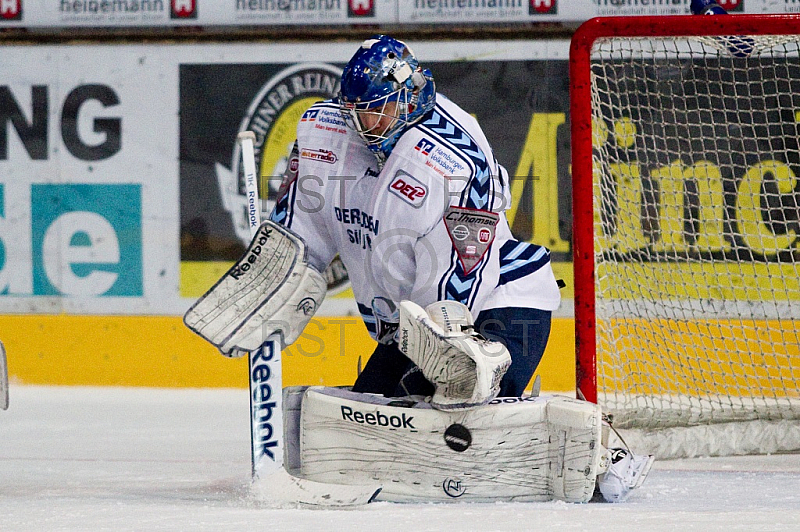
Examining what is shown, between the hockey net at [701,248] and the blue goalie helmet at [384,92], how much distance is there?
2.79 feet

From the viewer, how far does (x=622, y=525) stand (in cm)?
183

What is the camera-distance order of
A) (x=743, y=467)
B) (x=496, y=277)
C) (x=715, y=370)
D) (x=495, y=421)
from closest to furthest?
1. (x=495, y=421)
2. (x=496, y=277)
3. (x=743, y=467)
4. (x=715, y=370)

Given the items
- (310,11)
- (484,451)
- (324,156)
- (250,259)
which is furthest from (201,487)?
Answer: (310,11)

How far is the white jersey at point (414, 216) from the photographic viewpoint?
6.91 feet

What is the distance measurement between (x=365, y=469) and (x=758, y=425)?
1.60 meters

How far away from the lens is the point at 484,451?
2.12m

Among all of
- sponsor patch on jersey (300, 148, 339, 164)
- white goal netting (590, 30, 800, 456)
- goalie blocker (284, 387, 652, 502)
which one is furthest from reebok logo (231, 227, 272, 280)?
white goal netting (590, 30, 800, 456)

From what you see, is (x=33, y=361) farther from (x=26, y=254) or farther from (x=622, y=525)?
(x=622, y=525)

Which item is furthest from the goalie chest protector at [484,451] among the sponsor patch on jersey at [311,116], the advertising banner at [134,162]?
the advertising banner at [134,162]

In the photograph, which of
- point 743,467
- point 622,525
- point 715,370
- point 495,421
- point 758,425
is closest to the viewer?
point 622,525

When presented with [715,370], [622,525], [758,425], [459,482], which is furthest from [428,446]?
[715,370]

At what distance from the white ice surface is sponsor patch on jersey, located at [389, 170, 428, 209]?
2.22 feet

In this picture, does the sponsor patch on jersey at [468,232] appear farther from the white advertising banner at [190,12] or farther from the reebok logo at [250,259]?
the white advertising banner at [190,12]

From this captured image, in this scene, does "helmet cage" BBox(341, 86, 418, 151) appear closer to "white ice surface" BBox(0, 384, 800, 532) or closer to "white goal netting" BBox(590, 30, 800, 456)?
"white ice surface" BBox(0, 384, 800, 532)
